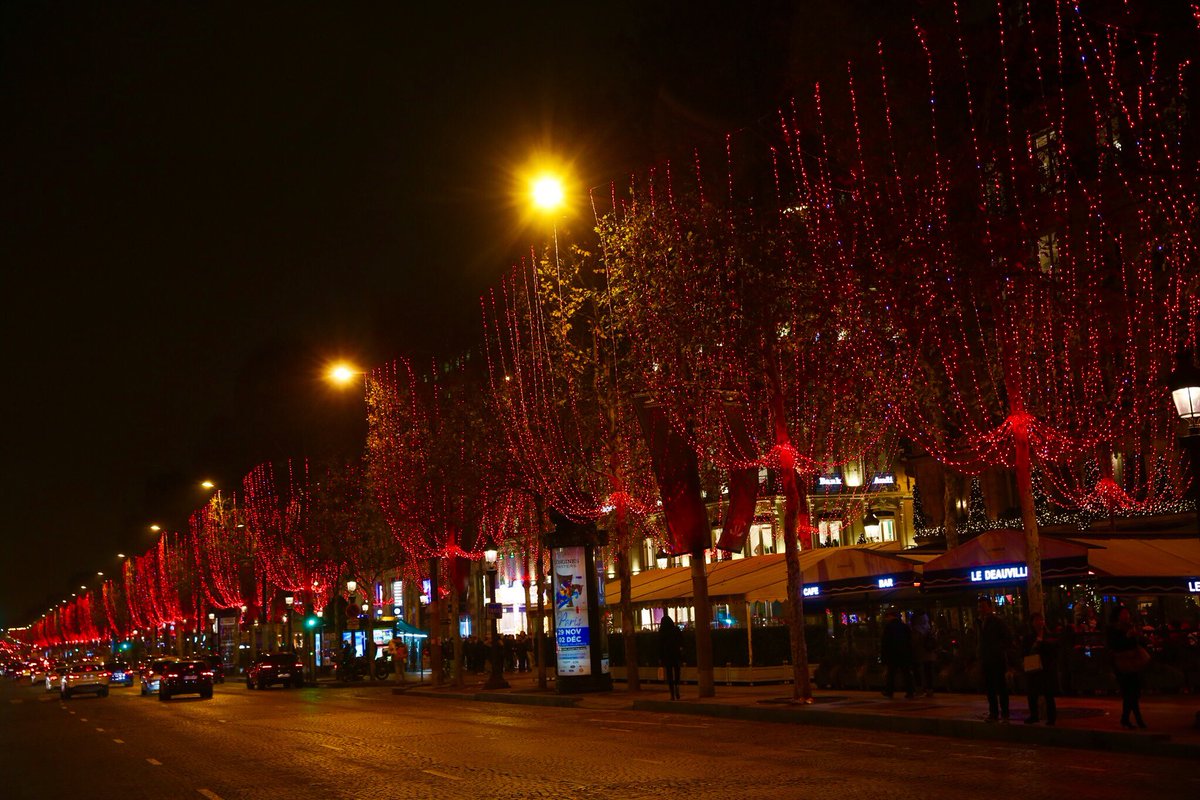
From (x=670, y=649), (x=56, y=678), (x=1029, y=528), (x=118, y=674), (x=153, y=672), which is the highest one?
(x=1029, y=528)

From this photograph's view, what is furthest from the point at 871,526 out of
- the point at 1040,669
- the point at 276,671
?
the point at 1040,669

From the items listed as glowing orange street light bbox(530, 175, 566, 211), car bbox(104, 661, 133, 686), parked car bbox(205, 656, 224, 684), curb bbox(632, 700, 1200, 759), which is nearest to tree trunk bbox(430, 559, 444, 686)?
curb bbox(632, 700, 1200, 759)

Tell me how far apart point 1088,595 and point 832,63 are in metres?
14.6

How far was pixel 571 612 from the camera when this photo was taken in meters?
36.2

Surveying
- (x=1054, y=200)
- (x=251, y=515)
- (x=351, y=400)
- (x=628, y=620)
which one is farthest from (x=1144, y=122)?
(x=251, y=515)

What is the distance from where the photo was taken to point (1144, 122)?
20047mm

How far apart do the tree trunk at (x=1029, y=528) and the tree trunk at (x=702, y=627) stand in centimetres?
954

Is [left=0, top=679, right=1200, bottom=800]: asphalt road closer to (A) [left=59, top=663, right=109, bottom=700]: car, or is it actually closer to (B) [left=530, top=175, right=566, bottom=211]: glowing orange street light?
(B) [left=530, top=175, right=566, bottom=211]: glowing orange street light

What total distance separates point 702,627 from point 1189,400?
15.3 meters

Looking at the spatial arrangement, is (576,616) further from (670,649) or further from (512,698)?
(670,649)

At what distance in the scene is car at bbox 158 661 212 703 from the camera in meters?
49.5

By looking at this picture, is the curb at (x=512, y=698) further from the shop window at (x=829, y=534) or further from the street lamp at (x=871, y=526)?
A: the street lamp at (x=871, y=526)

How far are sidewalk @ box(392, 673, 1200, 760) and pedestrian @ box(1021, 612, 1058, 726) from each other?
316mm

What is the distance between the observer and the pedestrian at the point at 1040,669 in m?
19.7
